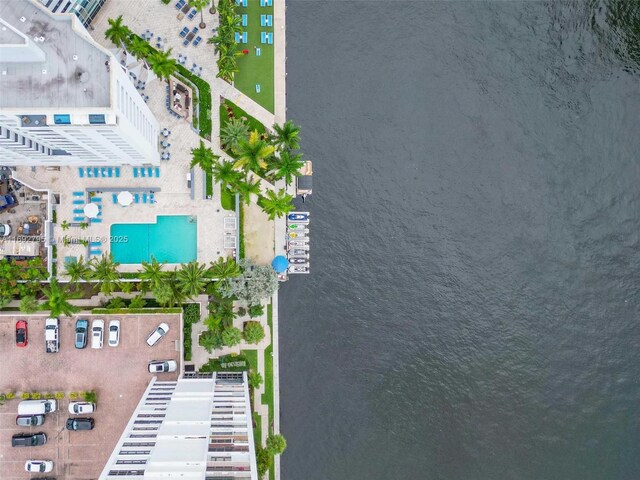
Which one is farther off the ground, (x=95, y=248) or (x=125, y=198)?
(x=125, y=198)

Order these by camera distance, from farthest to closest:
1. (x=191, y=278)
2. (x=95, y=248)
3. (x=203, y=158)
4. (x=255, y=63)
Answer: (x=255, y=63) → (x=95, y=248) → (x=191, y=278) → (x=203, y=158)

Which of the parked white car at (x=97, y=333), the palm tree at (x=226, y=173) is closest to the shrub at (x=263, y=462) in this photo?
the parked white car at (x=97, y=333)

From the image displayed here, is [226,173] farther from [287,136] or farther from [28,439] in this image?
[28,439]

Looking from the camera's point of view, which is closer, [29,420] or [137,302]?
[29,420]

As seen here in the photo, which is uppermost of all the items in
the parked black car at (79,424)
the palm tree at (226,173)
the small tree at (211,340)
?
the palm tree at (226,173)

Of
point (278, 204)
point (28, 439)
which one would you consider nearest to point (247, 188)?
point (278, 204)

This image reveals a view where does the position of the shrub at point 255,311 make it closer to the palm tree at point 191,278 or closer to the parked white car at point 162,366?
the palm tree at point 191,278

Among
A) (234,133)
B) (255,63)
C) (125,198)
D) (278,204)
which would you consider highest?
(255,63)
